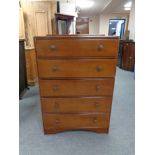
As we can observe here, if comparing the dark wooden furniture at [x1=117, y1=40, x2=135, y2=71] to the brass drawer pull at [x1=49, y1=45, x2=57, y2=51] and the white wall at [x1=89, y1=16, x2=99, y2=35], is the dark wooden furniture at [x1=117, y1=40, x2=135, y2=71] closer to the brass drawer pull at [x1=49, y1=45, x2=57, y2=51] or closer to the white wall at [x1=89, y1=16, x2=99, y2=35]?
the brass drawer pull at [x1=49, y1=45, x2=57, y2=51]

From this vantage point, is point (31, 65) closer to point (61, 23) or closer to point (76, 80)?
point (61, 23)

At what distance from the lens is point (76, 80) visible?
1610 millimetres

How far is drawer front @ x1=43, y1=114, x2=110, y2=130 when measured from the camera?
1.75 meters

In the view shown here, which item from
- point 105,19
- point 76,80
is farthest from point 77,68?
point 105,19

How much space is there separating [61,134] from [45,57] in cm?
91

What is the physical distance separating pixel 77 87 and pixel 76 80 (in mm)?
79

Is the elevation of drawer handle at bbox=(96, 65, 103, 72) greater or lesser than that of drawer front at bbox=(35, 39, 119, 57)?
lesser

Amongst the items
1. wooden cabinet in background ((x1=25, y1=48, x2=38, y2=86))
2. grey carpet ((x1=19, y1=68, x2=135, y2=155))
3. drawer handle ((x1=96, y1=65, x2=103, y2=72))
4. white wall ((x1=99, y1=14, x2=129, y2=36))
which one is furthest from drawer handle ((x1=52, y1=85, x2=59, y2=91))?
white wall ((x1=99, y1=14, x2=129, y2=36))

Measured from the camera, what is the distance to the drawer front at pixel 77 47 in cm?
148

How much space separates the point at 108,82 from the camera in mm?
1622
